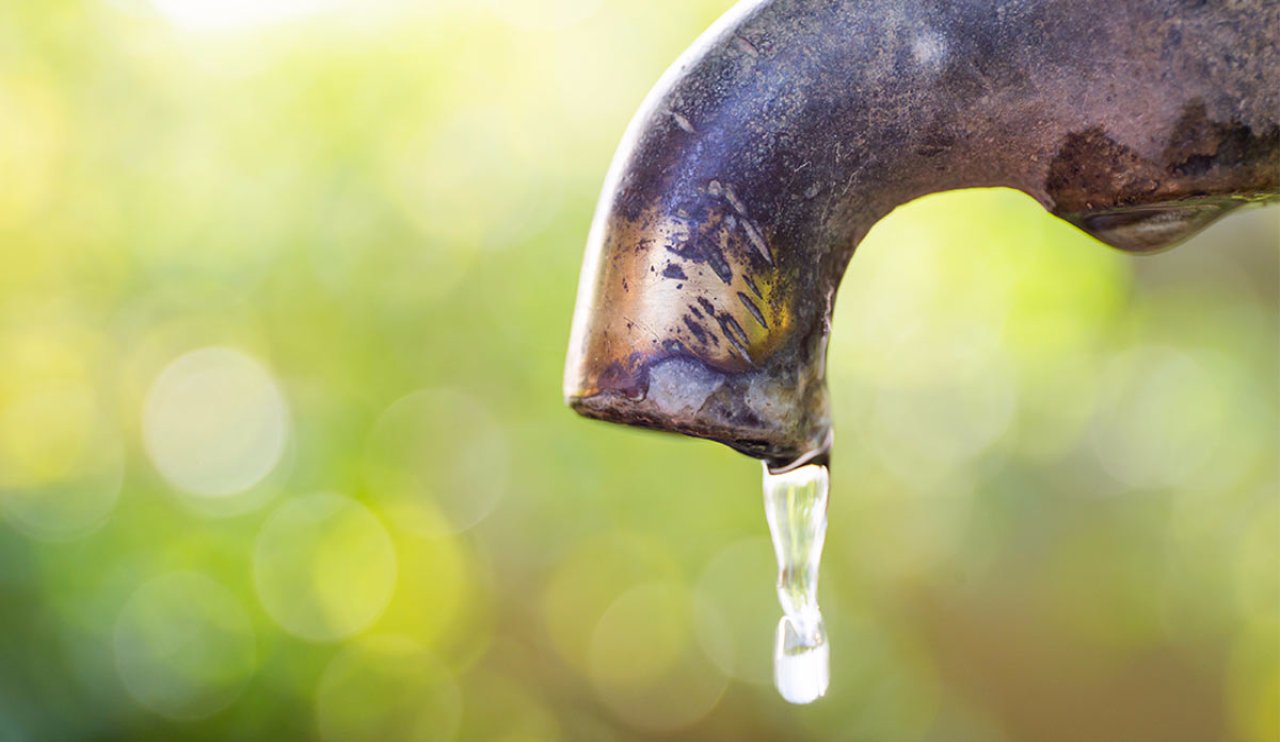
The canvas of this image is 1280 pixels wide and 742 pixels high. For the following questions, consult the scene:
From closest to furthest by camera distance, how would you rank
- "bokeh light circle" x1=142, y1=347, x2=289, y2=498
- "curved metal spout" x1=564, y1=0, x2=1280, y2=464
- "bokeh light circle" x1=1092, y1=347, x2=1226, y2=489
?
"curved metal spout" x1=564, y1=0, x2=1280, y2=464 → "bokeh light circle" x1=1092, y1=347, x2=1226, y2=489 → "bokeh light circle" x1=142, y1=347, x2=289, y2=498

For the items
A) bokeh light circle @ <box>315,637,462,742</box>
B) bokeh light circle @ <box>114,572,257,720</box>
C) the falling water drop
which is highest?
the falling water drop

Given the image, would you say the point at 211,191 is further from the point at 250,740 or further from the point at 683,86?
the point at 683,86

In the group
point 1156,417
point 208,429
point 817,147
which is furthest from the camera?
point 208,429

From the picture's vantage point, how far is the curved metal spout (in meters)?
0.26

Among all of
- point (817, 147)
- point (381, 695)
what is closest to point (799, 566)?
point (817, 147)

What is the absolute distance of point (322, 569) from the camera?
167 cm

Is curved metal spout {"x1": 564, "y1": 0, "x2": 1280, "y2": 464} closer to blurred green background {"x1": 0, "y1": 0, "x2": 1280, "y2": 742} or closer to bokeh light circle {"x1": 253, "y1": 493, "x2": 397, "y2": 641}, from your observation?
blurred green background {"x1": 0, "y1": 0, "x2": 1280, "y2": 742}

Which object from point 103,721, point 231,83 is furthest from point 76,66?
point 103,721

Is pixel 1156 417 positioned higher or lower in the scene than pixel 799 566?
lower

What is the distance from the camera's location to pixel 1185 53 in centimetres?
26

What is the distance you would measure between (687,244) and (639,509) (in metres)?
1.46

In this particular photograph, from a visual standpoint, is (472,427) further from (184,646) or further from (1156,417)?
(1156,417)

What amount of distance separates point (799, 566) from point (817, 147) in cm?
13

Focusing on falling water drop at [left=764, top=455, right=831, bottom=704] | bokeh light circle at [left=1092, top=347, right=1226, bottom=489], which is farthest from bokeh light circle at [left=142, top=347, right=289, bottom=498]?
falling water drop at [left=764, top=455, right=831, bottom=704]
